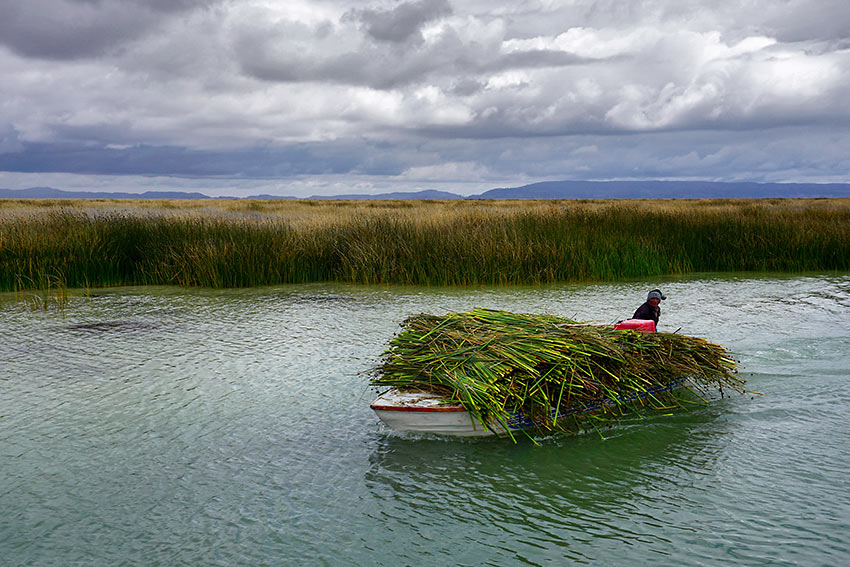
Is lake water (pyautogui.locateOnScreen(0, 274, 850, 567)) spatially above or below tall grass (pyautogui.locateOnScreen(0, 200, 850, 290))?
below

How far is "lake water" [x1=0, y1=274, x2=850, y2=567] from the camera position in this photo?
3.44m

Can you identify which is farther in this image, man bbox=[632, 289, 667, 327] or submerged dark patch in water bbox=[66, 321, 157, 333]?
submerged dark patch in water bbox=[66, 321, 157, 333]

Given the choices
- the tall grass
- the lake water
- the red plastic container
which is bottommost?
the lake water

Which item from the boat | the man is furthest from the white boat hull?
the man

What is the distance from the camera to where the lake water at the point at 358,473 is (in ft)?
11.3

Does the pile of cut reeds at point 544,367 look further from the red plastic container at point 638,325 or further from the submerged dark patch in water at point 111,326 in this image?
the submerged dark patch in water at point 111,326

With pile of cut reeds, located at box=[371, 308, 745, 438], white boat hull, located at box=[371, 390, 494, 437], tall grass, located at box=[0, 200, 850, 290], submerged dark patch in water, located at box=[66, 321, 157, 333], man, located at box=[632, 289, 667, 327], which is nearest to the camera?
white boat hull, located at box=[371, 390, 494, 437]

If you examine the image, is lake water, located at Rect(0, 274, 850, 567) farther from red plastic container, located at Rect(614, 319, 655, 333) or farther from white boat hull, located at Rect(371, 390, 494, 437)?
red plastic container, located at Rect(614, 319, 655, 333)

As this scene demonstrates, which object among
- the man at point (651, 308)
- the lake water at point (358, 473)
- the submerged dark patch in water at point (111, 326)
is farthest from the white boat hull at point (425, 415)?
the submerged dark patch in water at point (111, 326)

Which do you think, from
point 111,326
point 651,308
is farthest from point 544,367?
point 111,326

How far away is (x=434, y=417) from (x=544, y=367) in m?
0.91

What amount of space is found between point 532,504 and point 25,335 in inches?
293

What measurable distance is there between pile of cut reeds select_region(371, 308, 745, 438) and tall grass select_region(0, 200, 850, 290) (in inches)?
282

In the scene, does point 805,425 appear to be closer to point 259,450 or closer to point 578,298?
point 259,450
